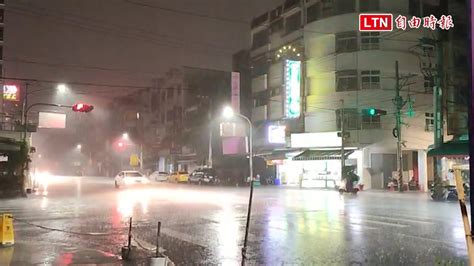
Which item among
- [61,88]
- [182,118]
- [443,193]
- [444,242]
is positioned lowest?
[444,242]

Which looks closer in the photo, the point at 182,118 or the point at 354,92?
the point at 354,92

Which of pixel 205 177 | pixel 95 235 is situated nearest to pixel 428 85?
pixel 205 177

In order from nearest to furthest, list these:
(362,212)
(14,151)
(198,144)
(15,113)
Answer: (362,212) → (14,151) → (15,113) → (198,144)

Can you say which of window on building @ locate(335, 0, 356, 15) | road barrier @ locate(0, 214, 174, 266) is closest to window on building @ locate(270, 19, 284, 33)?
window on building @ locate(335, 0, 356, 15)

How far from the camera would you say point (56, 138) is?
12419cm

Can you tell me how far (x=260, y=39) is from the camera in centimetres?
6069

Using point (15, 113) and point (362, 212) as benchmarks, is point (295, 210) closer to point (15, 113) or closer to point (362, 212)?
point (362, 212)

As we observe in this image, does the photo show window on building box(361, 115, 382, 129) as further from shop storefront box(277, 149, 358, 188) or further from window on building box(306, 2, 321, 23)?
window on building box(306, 2, 321, 23)

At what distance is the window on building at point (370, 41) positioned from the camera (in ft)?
147

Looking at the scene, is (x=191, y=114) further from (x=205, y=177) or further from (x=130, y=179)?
(x=130, y=179)

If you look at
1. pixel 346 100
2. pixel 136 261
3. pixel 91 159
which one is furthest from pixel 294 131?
pixel 91 159

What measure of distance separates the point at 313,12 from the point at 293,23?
4.17 m

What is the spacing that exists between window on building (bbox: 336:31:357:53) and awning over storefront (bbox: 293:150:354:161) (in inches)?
364

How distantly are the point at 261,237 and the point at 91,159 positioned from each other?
11705cm
